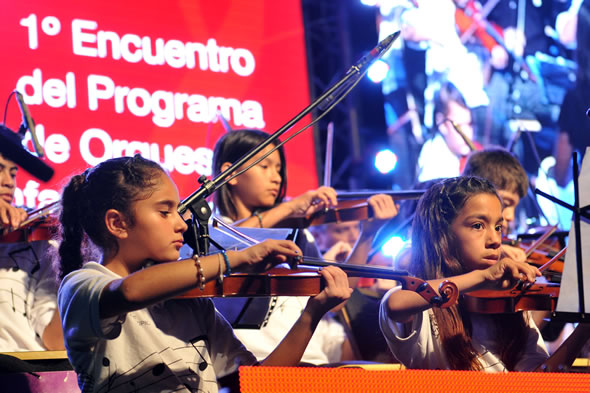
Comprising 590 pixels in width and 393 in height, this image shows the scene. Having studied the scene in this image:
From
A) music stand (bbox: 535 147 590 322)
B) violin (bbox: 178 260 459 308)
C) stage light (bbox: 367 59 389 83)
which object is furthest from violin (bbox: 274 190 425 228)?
stage light (bbox: 367 59 389 83)

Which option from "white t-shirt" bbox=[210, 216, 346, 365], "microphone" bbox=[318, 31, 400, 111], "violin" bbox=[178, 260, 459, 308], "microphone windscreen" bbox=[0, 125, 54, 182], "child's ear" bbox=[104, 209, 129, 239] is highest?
"microphone" bbox=[318, 31, 400, 111]

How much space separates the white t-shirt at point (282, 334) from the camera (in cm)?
227

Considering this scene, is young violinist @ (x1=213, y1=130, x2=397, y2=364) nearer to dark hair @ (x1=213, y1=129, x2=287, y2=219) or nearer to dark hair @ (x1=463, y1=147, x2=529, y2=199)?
dark hair @ (x1=213, y1=129, x2=287, y2=219)

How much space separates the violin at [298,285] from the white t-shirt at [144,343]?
0.09 m

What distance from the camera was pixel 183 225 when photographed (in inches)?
66.6

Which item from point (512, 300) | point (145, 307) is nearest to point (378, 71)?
point (512, 300)

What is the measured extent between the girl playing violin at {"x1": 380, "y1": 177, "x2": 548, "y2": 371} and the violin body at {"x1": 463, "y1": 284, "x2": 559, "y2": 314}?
39 millimetres

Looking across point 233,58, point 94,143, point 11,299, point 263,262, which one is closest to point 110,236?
point 263,262

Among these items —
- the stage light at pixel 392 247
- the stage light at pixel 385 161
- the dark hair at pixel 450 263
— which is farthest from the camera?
the stage light at pixel 385 161

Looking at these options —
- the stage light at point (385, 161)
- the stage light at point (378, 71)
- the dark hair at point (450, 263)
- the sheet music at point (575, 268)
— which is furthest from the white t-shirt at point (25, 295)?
the stage light at point (378, 71)

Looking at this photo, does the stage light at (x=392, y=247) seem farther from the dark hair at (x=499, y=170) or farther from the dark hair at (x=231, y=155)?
the dark hair at (x=231, y=155)

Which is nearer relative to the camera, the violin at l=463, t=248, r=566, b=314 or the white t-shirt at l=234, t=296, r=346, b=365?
the violin at l=463, t=248, r=566, b=314

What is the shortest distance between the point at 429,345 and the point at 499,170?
123 cm

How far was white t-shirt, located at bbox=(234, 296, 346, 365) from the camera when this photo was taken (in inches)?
89.5
